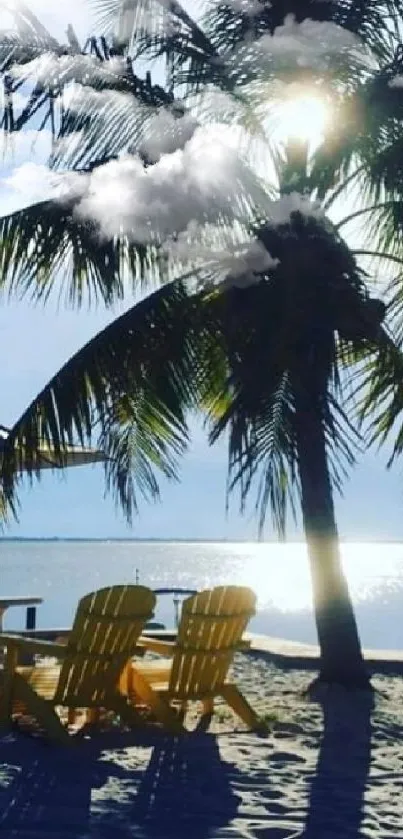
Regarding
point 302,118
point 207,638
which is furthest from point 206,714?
point 302,118

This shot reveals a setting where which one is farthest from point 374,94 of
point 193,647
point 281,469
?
point 193,647

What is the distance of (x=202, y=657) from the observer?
7449mm

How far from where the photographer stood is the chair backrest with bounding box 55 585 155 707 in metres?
6.97

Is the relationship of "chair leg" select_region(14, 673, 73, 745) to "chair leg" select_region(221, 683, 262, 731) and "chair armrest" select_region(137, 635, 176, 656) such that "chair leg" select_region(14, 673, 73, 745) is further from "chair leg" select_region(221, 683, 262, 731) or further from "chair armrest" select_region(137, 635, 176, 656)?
"chair leg" select_region(221, 683, 262, 731)

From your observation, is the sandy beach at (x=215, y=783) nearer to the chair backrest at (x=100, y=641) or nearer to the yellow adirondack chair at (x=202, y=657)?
the yellow adirondack chair at (x=202, y=657)

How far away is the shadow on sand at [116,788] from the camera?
202 inches

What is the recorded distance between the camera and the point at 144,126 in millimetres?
10102

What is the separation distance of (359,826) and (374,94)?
6.23 m

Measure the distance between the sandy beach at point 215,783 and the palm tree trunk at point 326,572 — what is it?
154cm

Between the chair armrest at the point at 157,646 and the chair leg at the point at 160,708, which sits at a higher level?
the chair armrest at the point at 157,646

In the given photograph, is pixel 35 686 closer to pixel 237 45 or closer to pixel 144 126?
pixel 144 126

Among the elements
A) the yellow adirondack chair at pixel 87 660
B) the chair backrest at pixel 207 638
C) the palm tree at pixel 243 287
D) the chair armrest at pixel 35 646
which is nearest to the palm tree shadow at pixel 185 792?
the chair backrest at pixel 207 638

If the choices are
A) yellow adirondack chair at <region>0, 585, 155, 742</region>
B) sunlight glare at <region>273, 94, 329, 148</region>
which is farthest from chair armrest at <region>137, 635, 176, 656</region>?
sunlight glare at <region>273, 94, 329, 148</region>

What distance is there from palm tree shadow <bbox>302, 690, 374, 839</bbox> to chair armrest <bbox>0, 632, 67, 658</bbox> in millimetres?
1598
